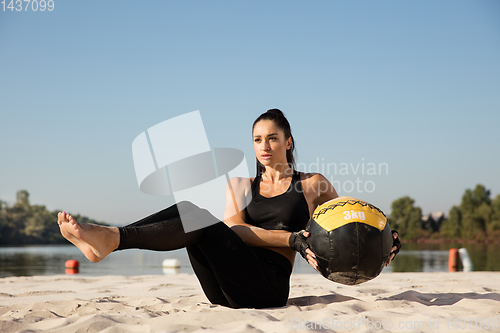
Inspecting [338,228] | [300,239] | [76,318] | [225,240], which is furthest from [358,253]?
[76,318]

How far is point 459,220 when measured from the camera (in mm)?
67312

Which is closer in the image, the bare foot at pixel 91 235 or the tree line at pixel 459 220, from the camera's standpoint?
the bare foot at pixel 91 235

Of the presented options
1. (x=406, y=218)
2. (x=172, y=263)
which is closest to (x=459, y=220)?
(x=406, y=218)

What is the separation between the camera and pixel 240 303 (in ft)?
9.64

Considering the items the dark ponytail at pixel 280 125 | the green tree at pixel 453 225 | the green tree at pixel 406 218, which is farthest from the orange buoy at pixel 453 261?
the green tree at pixel 406 218

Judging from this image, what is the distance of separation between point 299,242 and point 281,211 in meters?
0.41

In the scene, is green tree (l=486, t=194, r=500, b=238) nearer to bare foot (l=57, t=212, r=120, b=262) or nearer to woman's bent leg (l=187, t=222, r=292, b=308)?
woman's bent leg (l=187, t=222, r=292, b=308)

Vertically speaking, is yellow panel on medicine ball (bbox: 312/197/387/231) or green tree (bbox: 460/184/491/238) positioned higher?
yellow panel on medicine ball (bbox: 312/197/387/231)

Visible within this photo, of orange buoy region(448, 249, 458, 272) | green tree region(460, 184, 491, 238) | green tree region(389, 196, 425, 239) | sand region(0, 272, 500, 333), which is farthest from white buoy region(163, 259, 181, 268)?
green tree region(389, 196, 425, 239)

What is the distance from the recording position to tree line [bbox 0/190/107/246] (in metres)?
65.1

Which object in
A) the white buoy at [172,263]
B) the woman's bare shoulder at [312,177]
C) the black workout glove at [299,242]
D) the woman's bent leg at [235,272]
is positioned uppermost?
the woman's bare shoulder at [312,177]

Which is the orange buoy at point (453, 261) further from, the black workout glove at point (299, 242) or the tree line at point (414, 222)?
the tree line at point (414, 222)

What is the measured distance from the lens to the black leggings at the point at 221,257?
254cm

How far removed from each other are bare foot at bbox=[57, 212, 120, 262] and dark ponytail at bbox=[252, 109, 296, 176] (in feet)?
5.00
